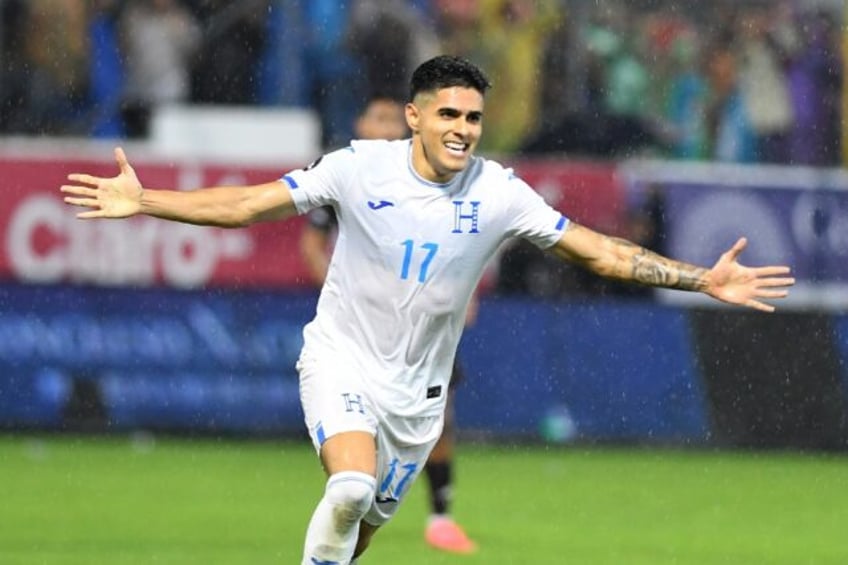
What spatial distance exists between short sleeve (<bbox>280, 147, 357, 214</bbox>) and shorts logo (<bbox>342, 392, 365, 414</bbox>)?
75cm

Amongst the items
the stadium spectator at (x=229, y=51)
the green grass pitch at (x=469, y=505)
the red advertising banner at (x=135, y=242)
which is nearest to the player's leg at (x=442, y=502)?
the green grass pitch at (x=469, y=505)

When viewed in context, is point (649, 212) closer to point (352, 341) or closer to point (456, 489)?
point (456, 489)

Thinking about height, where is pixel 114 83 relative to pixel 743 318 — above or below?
above

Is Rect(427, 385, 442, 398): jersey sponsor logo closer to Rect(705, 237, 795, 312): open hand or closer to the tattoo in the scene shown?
the tattoo

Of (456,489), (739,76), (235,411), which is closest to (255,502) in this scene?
(456,489)

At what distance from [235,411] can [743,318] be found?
12.8 ft

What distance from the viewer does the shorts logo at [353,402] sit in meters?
8.31

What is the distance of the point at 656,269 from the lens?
8648 millimetres

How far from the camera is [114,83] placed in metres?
17.5

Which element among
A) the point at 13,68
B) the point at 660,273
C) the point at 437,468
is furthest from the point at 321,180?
the point at 13,68

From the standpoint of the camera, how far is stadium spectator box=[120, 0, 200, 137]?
17.5 metres

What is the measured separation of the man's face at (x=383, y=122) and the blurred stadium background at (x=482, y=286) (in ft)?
10.0

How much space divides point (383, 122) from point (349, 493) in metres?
3.90

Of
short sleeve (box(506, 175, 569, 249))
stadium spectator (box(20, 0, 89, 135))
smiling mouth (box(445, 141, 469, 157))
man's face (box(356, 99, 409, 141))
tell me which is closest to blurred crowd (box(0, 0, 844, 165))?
stadium spectator (box(20, 0, 89, 135))
